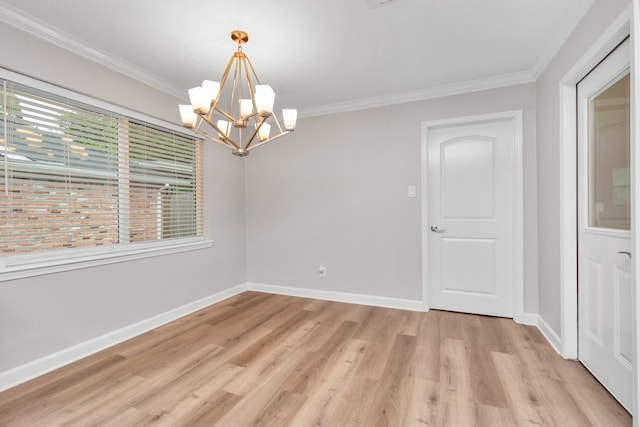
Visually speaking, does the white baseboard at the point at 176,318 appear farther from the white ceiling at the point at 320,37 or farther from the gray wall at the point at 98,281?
the white ceiling at the point at 320,37

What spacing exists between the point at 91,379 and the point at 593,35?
3953 mm

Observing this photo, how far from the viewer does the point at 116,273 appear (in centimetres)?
262

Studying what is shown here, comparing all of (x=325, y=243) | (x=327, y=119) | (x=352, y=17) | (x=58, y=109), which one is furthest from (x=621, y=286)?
(x=58, y=109)

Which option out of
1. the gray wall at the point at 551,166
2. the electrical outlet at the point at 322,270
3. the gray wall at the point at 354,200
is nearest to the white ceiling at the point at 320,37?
the gray wall at the point at 551,166

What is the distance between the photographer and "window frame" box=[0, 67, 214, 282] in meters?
2.02

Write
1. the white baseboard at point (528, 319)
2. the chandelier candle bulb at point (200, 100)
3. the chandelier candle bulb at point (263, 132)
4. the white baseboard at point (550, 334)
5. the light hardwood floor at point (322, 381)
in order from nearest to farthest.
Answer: the light hardwood floor at point (322, 381), the chandelier candle bulb at point (200, 100), the chandelier candle bulb at point (263, 132), the white baseboard at point (550, 334), the white baseboard at point (528, 319)

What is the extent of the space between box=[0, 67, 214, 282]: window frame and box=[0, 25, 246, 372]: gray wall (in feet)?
0.16

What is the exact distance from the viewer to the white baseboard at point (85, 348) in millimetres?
1994

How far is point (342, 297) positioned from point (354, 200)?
1216mm

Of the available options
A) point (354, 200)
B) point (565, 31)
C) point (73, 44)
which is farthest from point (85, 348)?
point (565, 31)

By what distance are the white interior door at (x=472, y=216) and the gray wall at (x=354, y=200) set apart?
0.16 m

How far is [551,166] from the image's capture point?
2.54 metres

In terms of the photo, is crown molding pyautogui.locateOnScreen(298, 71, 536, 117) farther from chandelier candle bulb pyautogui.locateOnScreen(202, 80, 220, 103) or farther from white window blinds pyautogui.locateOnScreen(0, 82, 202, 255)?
chandelier candle bulb pyautogui.locateOnScreen(202, 80, 220, 103)

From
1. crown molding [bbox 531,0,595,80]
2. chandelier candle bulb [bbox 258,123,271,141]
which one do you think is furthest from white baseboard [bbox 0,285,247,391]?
crown molding [bbox 531,0,595,80]
